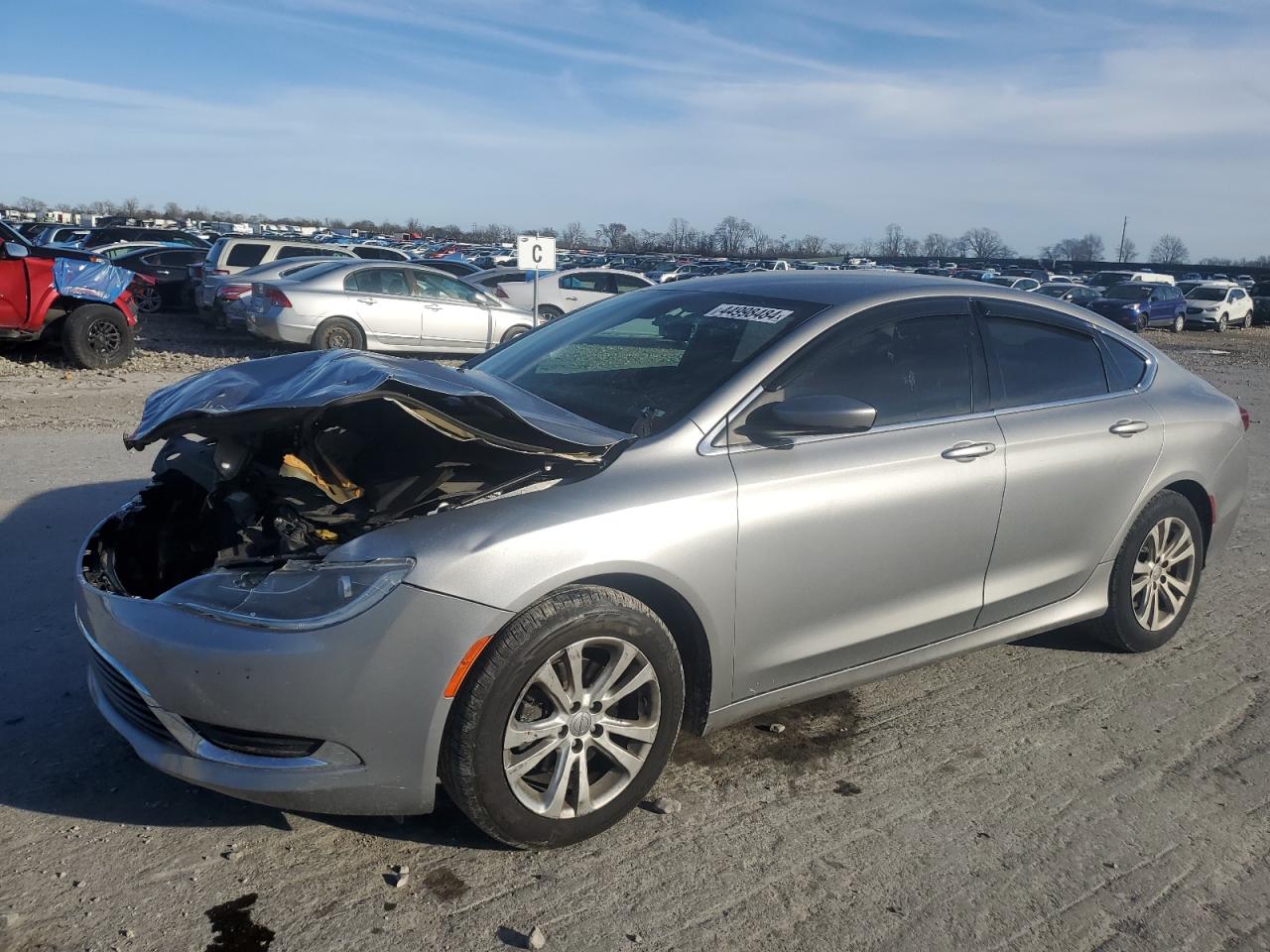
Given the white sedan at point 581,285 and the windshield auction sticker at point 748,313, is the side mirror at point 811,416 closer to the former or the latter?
the windshield auction sticker at point 748,313

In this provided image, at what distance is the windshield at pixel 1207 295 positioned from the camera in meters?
34.9

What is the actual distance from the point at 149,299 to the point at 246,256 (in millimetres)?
2529

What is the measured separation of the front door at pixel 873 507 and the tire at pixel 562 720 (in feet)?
1.19

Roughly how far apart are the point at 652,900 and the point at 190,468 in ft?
7.56

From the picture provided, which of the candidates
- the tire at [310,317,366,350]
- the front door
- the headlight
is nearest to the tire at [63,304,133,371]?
the tire at [310,317,366,350]

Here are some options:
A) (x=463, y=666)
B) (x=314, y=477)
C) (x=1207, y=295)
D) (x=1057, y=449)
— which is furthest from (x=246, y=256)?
(x=1207, y=295)

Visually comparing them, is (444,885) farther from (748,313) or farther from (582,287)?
(582,287)

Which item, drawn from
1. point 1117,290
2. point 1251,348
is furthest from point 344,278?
point 1117,290

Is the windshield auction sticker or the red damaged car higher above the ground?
the windshield auction sticker

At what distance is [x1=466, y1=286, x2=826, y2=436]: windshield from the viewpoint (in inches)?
150

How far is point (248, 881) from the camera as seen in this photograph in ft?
10.0

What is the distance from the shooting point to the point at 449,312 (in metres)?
16.8

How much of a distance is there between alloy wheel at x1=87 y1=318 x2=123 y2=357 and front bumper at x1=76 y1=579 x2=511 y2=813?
1186 centimetres

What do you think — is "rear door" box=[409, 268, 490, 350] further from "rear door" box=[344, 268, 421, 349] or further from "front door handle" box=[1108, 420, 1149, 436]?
"front door handle" box=[1108, 420, 1149, 436]
